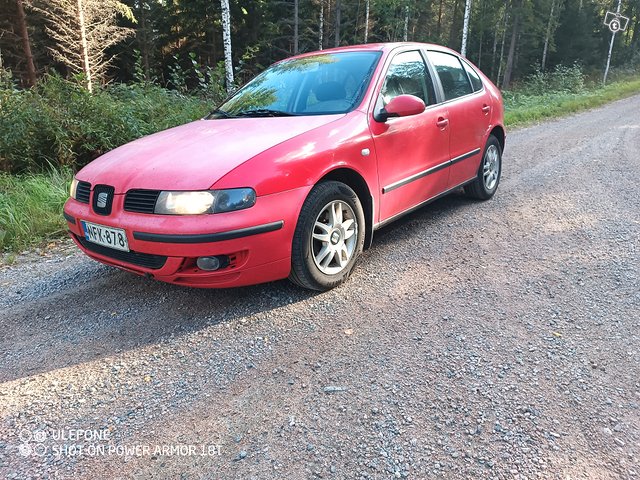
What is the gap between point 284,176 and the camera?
2689mm

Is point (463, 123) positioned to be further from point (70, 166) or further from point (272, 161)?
point (70, 166)

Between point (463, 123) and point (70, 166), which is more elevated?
point (463, 123)

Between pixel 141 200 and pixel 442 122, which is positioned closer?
pixel 141 200

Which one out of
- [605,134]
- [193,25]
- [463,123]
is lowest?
[605,134]

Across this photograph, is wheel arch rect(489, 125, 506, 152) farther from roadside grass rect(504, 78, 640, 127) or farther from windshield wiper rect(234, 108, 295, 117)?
roadside grass rect(504, 78, 640, 127)

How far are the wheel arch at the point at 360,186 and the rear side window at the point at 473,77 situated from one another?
7.57 feet

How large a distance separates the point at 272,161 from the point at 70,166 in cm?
480

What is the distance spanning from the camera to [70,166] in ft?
20.5

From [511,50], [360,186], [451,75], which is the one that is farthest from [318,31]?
[360,186]

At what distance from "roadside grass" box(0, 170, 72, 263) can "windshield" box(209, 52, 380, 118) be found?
2142mm

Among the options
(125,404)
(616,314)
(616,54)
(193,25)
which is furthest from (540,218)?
(616,54)

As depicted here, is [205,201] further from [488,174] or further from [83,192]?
[488,174]

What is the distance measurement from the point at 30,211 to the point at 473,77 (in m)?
4.90

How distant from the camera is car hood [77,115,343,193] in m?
2.60
